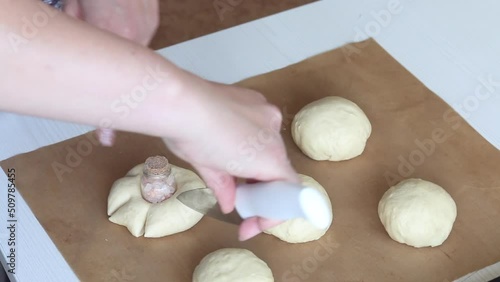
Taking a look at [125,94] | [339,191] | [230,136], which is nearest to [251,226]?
[230,136]

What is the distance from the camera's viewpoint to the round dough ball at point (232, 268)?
104 cm

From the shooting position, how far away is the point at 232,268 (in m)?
1.05

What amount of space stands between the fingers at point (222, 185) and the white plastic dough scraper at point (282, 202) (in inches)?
0.6

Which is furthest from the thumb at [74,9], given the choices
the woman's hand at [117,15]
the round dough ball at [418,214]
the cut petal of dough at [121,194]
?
the round dough ball at [418,214]

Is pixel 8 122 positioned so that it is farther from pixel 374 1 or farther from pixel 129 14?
pixel 374 1

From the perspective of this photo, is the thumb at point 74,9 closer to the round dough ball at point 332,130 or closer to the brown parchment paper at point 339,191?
the brown parchment paper at point 339,191

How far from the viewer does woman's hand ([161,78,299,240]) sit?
68 centimetres

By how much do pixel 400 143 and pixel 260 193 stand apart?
598 millimetres

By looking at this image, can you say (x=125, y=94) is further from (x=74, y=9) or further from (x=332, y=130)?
(x=332, y=130)

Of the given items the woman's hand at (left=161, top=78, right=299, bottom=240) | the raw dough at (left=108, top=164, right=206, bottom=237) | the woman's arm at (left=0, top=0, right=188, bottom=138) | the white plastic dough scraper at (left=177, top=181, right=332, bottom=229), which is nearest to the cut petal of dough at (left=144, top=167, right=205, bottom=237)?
the raw dough at (left=108, top=164, right=206, bottom=237)

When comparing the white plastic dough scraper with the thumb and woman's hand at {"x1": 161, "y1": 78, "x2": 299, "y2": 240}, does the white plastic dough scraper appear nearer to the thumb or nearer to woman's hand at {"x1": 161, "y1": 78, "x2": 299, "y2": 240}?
woman's hand at {"x1": 161, "y1": 78, "x2": 299, "y2": 240}

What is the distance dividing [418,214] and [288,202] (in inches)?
19.1

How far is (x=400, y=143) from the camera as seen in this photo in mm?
1301

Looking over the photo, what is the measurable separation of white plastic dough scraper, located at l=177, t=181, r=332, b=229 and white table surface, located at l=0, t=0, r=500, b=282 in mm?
588
